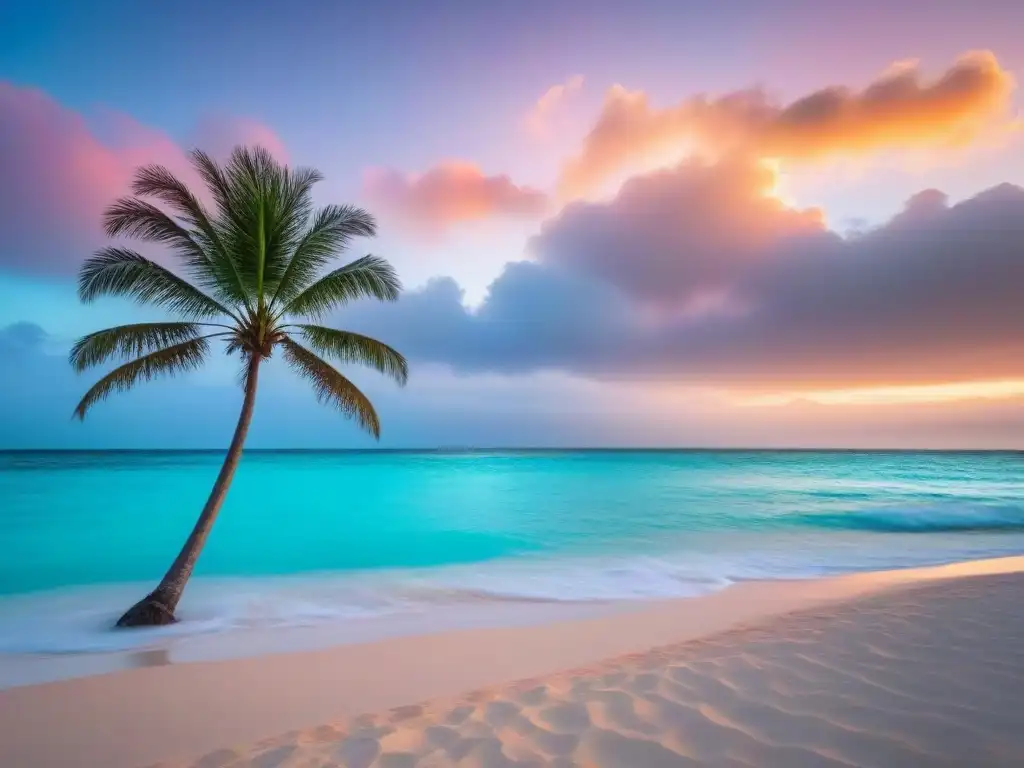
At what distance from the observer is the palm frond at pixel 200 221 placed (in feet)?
26.0

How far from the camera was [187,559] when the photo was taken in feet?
25.3

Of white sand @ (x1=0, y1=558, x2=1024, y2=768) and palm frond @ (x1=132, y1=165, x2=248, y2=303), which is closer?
white sand @ (x1=0, y1=558, x2=1024, y2=768)

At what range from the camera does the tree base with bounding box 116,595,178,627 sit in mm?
7324

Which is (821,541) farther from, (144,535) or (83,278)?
(144,535)

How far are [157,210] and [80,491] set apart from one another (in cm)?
3652

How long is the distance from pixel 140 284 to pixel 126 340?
98 cm

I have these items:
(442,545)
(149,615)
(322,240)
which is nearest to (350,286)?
(322,240)

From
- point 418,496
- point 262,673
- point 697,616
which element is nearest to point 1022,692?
point 697,616

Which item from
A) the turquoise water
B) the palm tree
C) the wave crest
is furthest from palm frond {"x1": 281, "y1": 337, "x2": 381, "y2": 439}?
the wave crest

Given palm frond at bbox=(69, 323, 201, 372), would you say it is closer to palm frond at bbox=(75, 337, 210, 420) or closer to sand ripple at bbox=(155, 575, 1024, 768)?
palm frond at bbox=(75, 337, 210, 420)

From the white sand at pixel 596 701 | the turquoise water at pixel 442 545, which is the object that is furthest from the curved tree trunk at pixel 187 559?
the white sand at pixel 596 701

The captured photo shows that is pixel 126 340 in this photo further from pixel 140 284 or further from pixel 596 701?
pixel 596 701

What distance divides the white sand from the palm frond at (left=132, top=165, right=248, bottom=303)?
5.80 meters

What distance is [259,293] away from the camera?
27.9 ft
